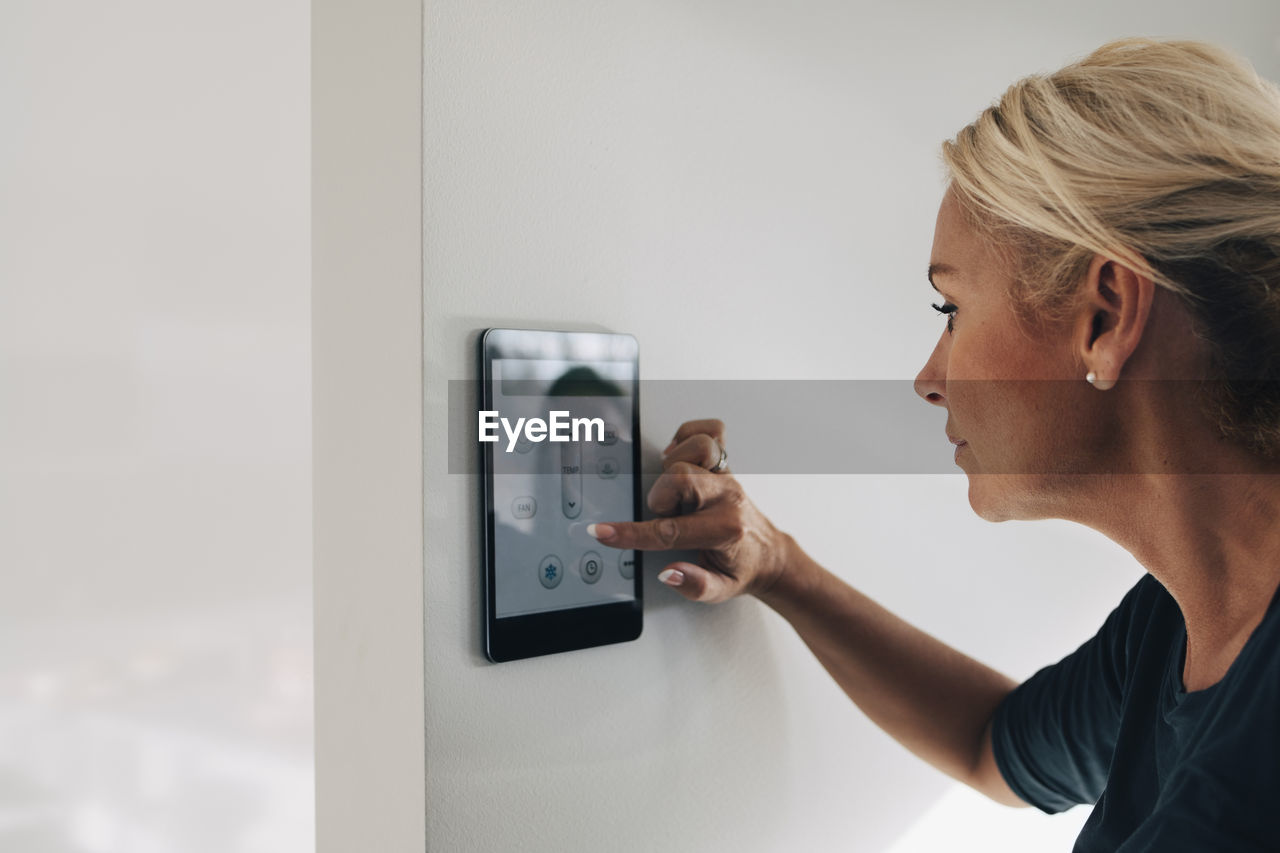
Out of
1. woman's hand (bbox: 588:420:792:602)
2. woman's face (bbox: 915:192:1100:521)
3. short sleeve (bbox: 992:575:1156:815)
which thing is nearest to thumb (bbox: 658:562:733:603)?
woman's hand (bbox: 588:420:792:602)

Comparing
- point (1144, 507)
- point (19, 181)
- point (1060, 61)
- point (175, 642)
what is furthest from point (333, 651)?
point (1060, 61)

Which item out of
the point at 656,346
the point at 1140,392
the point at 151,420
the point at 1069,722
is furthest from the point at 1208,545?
the point at 151,420

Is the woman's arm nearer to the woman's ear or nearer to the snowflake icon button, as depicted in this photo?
the snowflake icon button

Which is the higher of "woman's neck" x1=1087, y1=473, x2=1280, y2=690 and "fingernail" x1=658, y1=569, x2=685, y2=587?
"woman's neck" x1=1087, y1=473, x2=1280, y2=690

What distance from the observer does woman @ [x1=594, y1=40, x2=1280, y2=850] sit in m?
0.38

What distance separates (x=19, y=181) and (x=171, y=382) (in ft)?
0.34

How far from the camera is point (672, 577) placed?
0.49 m

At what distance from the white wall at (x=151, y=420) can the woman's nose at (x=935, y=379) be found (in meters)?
0.34

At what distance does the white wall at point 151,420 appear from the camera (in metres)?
0.39

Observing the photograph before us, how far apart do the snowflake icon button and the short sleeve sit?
14.0 inches

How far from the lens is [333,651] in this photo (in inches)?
14.5

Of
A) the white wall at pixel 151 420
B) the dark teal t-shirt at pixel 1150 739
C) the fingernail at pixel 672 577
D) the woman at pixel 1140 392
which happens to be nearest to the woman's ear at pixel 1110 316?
the woman at pixel 1140 392

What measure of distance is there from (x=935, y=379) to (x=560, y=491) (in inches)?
8.8

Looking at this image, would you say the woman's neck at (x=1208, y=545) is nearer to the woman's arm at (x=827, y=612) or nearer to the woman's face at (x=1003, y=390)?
the woman's face at (x=1003, y=390)
